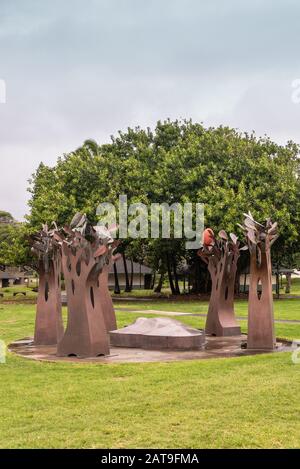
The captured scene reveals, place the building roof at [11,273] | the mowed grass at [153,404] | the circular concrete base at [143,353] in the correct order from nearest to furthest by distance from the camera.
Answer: the mowed grass at [153,404] → the circular concrete base at [143,353] → the building roof at [11,273]

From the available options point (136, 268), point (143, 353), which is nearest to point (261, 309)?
point (143, 353)

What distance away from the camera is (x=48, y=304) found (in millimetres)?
15852

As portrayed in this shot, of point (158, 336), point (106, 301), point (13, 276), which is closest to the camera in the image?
point (158, 336)

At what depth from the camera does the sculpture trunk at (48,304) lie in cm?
1550

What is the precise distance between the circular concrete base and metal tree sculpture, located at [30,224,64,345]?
1.33 feet

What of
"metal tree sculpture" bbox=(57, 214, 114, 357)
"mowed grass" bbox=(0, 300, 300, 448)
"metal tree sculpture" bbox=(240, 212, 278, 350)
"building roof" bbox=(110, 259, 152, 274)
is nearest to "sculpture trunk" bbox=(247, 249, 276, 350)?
"metal tree sculpture" bbox=(240, 212, 278, 350)

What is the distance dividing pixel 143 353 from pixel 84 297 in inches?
74.4

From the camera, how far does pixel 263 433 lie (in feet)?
23.2

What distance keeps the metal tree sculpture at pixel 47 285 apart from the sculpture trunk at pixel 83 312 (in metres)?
2.33

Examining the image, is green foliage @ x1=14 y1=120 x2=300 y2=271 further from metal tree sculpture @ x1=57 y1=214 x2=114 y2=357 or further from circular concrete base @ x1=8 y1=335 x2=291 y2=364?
metal tree sculpture @ x1=57 y1=214 x2=114 y2=357

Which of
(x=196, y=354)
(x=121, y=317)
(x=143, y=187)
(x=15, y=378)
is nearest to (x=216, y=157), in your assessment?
(x=143, y=187)

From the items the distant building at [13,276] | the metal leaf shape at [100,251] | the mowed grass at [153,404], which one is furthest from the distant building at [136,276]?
the mowed grass at [153,404]

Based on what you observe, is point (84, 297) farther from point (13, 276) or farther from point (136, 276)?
point (13, 276)

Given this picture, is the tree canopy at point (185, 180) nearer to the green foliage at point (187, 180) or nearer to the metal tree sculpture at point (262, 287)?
the green foliage at point (187, 180)
